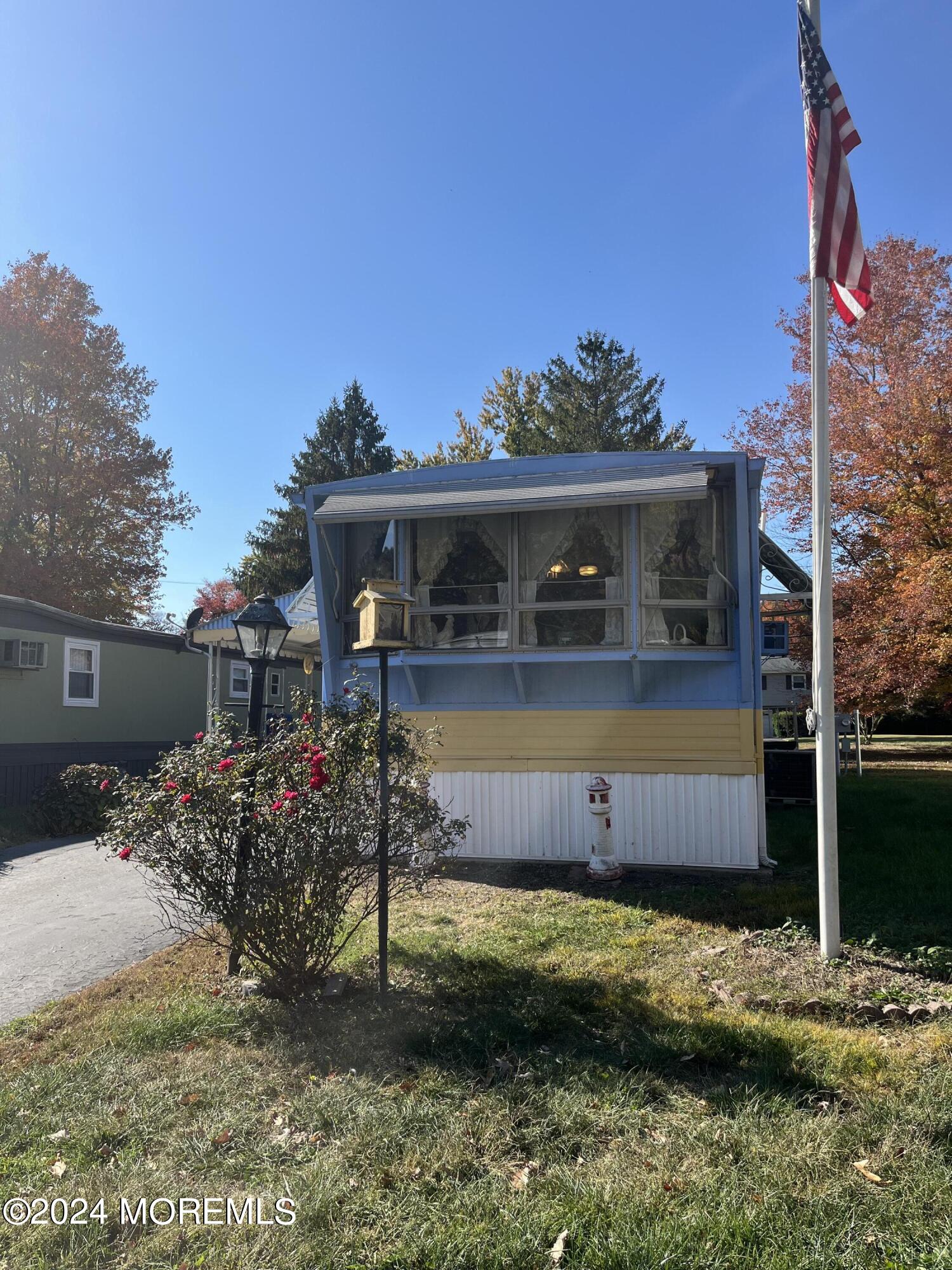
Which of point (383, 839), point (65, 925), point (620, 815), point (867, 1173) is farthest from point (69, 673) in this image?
point (867, 1173)

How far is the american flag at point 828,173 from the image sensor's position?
4.91m

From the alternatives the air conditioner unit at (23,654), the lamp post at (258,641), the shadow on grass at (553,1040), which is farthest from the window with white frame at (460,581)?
the air conditioner unit at (23,654)

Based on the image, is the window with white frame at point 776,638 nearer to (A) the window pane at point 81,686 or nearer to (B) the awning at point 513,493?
(B) the awning at point 513,493

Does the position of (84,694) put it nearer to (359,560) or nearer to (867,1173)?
(359,560)

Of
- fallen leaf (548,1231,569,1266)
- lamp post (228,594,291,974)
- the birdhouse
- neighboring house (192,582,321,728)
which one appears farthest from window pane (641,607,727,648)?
fallen leaf (548,1231,569,1266)

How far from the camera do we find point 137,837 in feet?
13.5

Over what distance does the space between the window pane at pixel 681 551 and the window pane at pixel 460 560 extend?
4.45 ft

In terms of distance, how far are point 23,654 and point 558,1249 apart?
11601mm

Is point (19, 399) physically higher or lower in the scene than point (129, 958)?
higher

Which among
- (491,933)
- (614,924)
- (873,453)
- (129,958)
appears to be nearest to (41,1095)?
(129,958)

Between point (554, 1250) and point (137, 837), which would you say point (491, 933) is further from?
point (554, 1250)

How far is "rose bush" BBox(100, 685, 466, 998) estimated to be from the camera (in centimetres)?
411

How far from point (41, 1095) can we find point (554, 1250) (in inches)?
91.8

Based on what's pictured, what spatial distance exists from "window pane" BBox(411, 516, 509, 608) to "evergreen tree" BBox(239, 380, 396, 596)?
2167 centimetres
